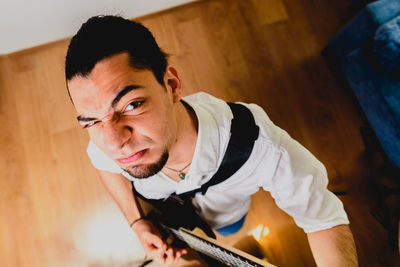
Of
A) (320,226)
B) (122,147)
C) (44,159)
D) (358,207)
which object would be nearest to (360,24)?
(358,207)

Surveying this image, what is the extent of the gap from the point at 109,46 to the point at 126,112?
0.80ft

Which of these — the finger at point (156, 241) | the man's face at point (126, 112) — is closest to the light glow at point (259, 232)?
the finger at point (156, 241)

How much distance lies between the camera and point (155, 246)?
1.28 m

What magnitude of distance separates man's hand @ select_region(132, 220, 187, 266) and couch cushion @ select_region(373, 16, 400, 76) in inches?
67.1

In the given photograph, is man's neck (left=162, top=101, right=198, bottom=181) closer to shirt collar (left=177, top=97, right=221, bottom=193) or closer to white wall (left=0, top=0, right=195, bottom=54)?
shirt collar (left=177, top=97, right=221, bottom=193)

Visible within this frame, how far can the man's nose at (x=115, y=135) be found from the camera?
3.02 feet

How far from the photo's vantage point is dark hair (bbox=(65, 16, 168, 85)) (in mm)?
927

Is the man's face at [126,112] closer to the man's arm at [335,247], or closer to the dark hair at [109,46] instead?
the dark hair at [109,46]

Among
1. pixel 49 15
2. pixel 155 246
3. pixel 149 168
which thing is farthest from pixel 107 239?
pixel 49 15

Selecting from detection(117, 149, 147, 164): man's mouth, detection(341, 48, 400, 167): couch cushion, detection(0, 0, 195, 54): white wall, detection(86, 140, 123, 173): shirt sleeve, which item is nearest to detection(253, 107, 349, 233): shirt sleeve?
detection(117, 149, 147, 164): man's mouth

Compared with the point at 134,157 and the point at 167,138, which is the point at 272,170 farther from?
the point at 134,157

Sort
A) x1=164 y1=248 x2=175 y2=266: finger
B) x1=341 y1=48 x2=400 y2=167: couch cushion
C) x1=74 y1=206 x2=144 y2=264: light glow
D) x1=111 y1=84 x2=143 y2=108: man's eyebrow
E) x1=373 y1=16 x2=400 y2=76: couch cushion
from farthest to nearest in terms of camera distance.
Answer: x1=74 y1=206 x2=144 y2=264: light glow, x1=341 y1=48 x2=400 y2=167: couch cushion, x1=373 y1=16 x2=400 y2=76: couch cushion, x1=164 y1=248 x2=175 y2=266: finger, x1=111 y1=84 x2=143 y2=108: man's eyebrow

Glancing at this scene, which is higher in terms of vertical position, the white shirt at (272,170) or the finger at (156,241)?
the white shirt at (272,170)

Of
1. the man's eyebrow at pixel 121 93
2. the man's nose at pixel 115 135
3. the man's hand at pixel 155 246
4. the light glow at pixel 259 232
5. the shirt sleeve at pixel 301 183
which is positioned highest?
the man's eyebrow at pixel 121 93
